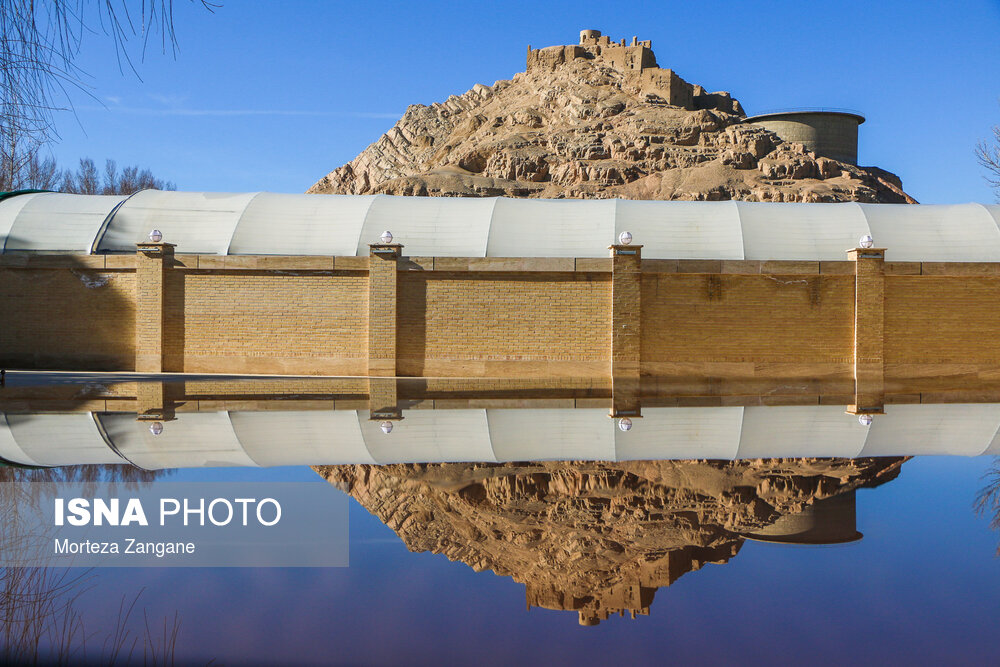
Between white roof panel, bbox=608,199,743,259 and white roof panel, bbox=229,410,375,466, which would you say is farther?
white roof panel, bbox=608,199,743,259

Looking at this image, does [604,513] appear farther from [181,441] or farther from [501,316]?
[501,316]

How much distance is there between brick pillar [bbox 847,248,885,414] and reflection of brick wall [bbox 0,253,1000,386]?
0.13 metres

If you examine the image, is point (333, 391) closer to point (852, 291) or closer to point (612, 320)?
point (612, 320)

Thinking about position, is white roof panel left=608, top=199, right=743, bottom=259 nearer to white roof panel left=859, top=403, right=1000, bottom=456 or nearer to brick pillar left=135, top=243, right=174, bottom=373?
white roof panel left=859, top=403, right=1000, bottom=456

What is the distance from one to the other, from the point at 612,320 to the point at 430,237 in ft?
18.1

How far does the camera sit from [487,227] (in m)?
22.1

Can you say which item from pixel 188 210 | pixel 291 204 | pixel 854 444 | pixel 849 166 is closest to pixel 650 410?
pixel 854 444

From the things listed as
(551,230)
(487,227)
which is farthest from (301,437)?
(551,230)

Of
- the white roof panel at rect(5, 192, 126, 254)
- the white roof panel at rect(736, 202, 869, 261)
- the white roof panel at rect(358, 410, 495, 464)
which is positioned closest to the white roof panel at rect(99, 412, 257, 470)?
the white roof panel at rect(358, 410, 495, 464)

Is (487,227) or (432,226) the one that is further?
(432,226)

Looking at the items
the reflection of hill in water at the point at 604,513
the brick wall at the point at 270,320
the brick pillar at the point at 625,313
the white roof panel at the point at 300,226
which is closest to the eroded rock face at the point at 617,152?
the brick pillar at the point at 625,313

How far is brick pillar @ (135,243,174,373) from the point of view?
21.2 meters

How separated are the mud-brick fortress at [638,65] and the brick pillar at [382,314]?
2676 inches

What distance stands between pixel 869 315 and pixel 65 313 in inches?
874
